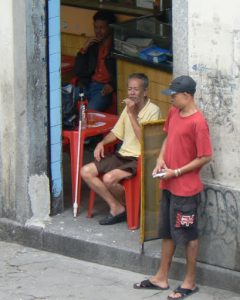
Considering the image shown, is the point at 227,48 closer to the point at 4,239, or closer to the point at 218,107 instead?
the point at 218,107

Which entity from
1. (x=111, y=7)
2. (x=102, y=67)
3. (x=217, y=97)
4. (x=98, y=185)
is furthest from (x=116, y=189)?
(x=111, y=7)

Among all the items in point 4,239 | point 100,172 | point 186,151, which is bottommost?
point 4,239

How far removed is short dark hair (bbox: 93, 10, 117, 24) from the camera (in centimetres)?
1031

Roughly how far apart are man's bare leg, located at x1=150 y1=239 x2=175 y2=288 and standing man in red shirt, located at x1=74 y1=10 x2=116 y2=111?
10.5ft

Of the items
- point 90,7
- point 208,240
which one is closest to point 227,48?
point 208,240

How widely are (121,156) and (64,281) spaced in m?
1.25

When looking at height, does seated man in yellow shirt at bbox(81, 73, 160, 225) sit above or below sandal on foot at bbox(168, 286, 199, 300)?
above

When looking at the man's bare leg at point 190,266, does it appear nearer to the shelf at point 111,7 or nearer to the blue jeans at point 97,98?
the blue jeans at point 97,98

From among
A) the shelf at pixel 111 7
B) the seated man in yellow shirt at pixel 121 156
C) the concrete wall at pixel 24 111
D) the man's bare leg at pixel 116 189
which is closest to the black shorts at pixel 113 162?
A: the seated man in yellow shirt at pixel 121 156

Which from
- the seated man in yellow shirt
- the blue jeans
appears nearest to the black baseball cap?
the seated man in yellow shirt

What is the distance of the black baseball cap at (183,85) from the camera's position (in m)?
6.91

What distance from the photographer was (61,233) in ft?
26.9

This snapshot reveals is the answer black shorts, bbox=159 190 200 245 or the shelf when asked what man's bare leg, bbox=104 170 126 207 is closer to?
black shorts, bbox=159 190 200 245

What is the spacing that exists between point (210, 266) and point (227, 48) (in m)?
1.62
